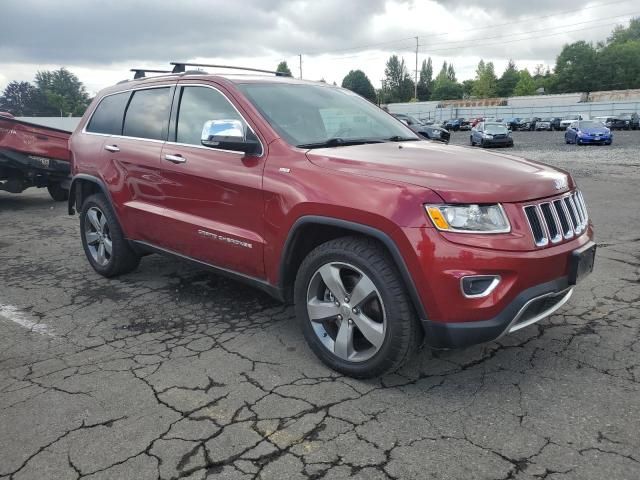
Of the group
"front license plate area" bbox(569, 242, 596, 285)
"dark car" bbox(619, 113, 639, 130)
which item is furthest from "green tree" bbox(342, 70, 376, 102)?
"front license plate area" bbox(569, 242, 596, 285)

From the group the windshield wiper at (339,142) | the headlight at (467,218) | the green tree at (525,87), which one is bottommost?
the headlight at (467,218)

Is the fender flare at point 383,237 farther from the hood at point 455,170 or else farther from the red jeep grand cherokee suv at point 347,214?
the hood at point 455,170

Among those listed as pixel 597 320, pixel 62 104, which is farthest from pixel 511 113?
pixel 597 320

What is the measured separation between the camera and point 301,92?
415cm

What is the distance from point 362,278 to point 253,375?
0.93 m

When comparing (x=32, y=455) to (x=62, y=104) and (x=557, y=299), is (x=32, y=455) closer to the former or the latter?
(x=557, y=299)

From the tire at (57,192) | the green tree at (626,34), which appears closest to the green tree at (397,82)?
the green tree at (626,34)

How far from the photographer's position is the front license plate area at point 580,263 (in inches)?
115

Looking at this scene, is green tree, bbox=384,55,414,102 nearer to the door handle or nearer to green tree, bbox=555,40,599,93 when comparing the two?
green tree, bbox=555,40,599,93

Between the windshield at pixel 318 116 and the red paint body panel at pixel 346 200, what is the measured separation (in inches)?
4.9

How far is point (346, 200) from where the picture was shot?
118 inches

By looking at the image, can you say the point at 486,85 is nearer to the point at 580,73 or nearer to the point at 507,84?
the point at 507,84

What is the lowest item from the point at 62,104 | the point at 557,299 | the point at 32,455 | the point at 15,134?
the point at 32,455

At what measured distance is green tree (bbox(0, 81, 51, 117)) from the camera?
7031 centimetres
